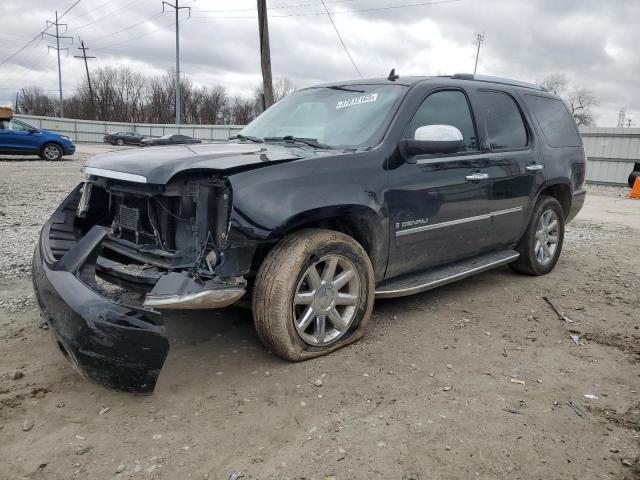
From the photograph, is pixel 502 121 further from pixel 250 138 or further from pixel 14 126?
pixel 14 126

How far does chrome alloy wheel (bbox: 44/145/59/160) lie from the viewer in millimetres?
17500

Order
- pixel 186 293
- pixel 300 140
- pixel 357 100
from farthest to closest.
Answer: pixel 357 100 < pixel 300 140 < pixel 186 293

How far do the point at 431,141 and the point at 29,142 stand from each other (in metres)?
17.4

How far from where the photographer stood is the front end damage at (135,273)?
95.0 inches

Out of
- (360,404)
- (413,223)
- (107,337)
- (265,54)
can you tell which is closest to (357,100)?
(413,223)

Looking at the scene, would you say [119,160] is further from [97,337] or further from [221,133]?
[221,133]

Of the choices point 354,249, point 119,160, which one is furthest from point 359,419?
point 119,160

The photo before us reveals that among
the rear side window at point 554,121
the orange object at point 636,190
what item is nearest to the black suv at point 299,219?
the rear side window at point 554,121

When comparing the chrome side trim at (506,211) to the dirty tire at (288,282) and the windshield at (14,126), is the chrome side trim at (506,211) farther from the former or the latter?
the windshield at (14,126)

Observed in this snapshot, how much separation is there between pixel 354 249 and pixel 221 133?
3568 cm

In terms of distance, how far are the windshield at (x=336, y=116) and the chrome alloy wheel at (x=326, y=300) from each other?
0.87 meters

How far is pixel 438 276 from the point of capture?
3914mm

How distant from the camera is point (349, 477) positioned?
6.97ft

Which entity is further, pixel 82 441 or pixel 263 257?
pixel 263 257
